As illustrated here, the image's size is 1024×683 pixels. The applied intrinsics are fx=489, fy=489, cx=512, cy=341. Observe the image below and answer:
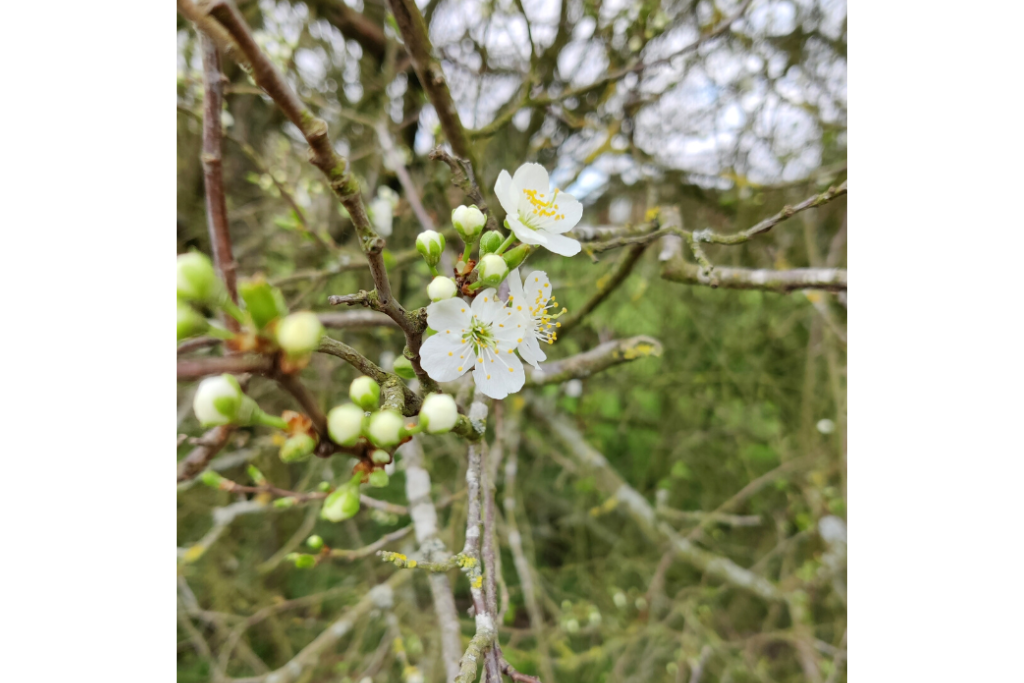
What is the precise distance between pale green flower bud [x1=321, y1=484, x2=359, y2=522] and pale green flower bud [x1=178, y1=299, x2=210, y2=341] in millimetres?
244

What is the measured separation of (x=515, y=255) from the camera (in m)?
0.69

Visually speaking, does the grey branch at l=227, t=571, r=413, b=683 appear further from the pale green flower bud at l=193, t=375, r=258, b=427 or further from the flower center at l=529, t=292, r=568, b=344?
the pale green flower bud at l=193, t=375, r=258, b=427

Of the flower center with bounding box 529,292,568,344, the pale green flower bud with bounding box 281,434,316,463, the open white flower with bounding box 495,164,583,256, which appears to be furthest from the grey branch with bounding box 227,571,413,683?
the open white flower with bounding box 495,164,583,256

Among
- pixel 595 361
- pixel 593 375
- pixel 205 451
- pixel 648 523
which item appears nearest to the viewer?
pixel 205 451

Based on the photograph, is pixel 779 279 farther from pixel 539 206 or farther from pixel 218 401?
pixel 218 401

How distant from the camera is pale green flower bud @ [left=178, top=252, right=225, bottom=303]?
0.43 meters

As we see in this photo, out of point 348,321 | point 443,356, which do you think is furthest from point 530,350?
point 348,321

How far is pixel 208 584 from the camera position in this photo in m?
2.61

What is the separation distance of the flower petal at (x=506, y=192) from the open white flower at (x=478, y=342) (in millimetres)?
151

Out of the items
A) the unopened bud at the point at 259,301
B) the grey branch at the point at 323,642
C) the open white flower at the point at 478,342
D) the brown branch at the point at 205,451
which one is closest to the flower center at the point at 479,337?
the open white flower at the point at 478,342

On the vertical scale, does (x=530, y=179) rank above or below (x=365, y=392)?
above

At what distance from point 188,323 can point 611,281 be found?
114 centimetres

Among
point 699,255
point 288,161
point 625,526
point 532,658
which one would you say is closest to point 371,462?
point 699,255

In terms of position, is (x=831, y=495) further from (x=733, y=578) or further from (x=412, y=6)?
(x=412, y=6)
